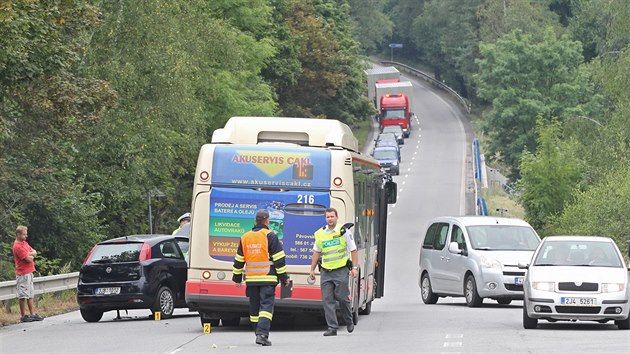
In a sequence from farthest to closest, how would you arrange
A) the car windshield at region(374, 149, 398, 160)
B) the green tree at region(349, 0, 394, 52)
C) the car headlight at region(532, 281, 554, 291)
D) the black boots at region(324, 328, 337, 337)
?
the green tree at region(349, 0, 394, 52) → the car windshield at region(374, 149, 398, 160) → the car headlight at region(532, 281, 554, 291) → the black boots at region(324, 328, 337, 337)

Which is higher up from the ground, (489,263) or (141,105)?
(141,105)

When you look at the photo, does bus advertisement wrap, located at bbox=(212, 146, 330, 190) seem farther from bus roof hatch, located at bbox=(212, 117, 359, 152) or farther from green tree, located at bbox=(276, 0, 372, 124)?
green tree, located at bbox=(276, 0, 372, 124)

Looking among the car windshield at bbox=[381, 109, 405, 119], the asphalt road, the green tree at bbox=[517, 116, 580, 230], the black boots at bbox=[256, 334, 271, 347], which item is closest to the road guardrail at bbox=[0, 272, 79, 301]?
the asphalt road

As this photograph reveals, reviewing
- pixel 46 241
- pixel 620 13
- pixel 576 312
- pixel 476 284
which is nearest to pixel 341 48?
pixel 620 13

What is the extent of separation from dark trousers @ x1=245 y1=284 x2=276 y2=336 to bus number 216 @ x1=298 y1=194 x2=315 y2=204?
2086mm

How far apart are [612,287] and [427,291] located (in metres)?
9.92

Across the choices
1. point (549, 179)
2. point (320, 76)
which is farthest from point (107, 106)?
point (320, 76)

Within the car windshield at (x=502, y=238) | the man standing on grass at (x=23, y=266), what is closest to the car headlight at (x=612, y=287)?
the car windshield at (x=502, y=238)

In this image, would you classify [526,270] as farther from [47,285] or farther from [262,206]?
[47,285]

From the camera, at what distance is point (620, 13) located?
2250 inches

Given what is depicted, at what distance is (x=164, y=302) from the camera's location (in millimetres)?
26484

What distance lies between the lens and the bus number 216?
21.7 metres

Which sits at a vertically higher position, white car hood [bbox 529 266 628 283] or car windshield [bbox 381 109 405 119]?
white car hood [bbox 529 266 628 283]

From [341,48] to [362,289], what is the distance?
77382 mm
